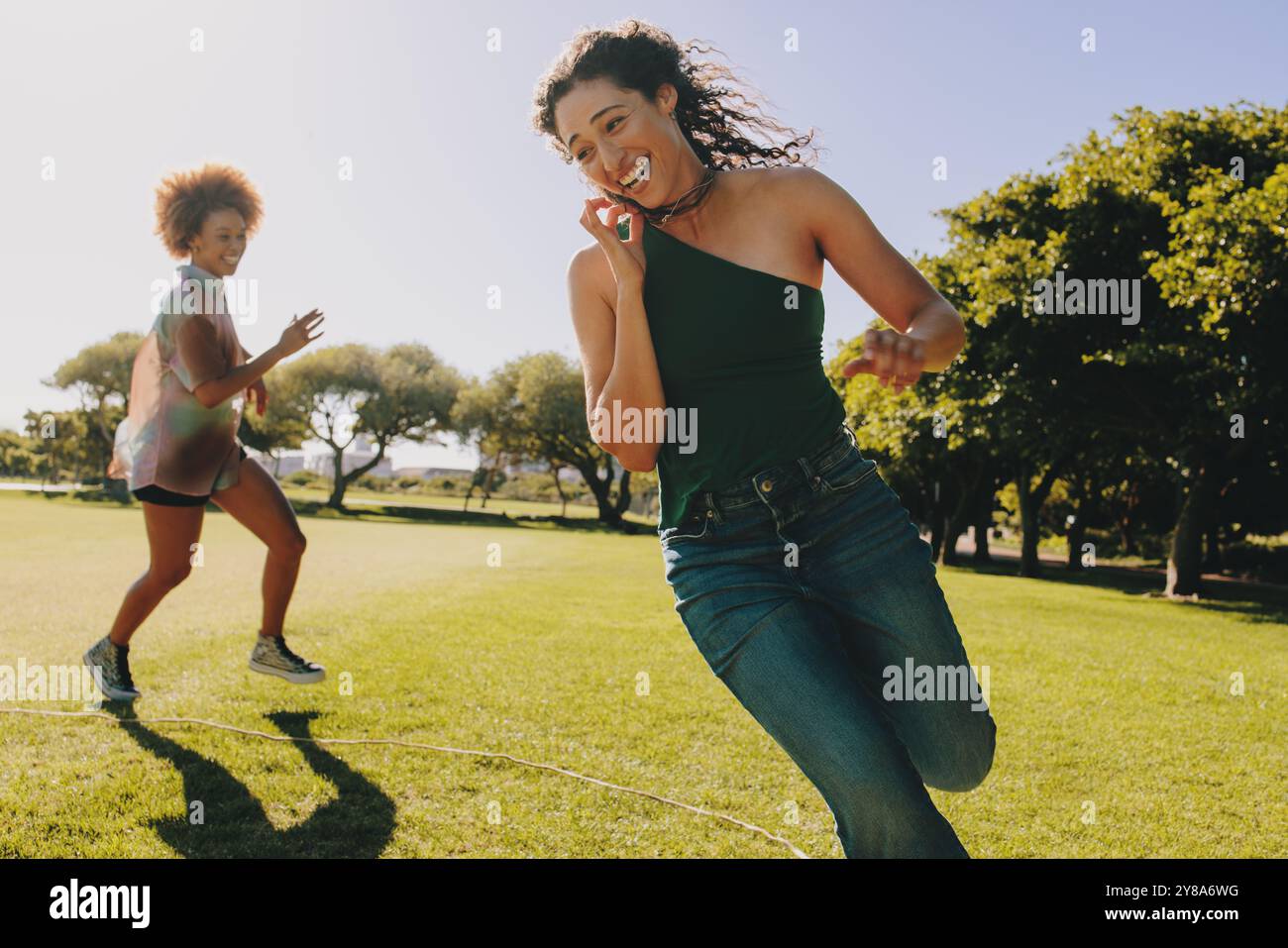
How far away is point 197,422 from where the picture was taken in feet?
15.5

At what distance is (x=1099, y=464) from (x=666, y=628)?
991 inches

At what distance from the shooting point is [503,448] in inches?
2362

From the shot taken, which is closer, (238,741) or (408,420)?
(238,741)

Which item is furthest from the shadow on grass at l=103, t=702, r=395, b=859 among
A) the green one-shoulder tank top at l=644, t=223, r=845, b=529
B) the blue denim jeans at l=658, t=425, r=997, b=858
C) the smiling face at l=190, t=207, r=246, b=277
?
the smiling face at l=190, t=207, r=246, b=277

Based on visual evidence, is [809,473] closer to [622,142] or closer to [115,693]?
[622,142]

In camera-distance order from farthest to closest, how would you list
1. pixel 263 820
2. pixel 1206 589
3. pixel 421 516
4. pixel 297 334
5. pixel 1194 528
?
1. pixel 421 516
2. pixel 1206 589
3. pixel 1194 528
4. pixel 297 334
5. pixel 263 820

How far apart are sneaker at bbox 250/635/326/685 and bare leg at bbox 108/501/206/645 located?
0.62m

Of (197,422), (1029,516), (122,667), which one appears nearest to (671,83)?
(197,422)

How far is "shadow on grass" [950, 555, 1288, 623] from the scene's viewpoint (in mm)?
16297

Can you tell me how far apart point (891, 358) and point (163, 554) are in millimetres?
4256

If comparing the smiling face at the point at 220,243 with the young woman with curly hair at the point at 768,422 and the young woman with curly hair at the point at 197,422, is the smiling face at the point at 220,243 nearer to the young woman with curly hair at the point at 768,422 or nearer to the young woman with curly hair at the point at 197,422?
the young woman with curly hair at the point at 197,422

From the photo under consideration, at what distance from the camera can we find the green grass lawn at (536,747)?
3.56 metres

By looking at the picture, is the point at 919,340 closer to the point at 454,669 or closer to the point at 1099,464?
the point at 454,669
